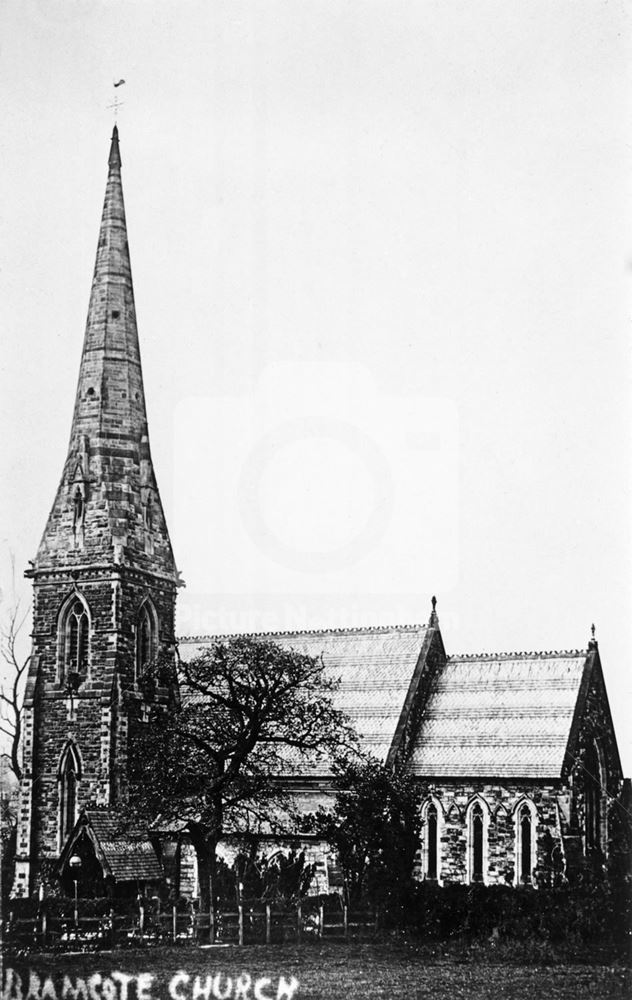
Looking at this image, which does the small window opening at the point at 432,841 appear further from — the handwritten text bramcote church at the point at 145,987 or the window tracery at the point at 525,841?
the handwritten text bramcote church at the point at 145,987

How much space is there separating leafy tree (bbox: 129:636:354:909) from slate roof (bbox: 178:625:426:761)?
5.81 meters

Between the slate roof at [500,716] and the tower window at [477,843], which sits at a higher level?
the slate roof at [500,716]

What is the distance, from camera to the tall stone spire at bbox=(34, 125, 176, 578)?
5084 cm

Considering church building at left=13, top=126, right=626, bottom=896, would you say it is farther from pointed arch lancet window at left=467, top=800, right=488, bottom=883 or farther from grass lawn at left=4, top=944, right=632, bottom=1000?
grass lawn at left=4, top=944, right=632, bottom=1000

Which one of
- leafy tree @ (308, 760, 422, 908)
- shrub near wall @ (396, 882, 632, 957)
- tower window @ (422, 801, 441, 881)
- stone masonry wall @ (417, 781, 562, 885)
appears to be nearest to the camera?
shrub near wall @ (396, 882, 632, 957)

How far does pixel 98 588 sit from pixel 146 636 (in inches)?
106

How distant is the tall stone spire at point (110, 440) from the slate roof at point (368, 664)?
5439 mm

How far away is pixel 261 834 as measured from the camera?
45.8 metres

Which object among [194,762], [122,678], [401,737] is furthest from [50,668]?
[401,737]

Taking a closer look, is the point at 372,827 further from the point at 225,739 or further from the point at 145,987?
the point at 145,987

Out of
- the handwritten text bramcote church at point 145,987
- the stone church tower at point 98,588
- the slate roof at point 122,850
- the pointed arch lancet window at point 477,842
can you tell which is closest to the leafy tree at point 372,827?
the pointed arch lancet window at point 477,842

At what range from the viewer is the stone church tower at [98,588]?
48594 mm

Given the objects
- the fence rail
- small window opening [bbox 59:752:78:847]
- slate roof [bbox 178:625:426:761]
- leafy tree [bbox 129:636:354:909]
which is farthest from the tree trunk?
slate roof [bbox 178:625:426:761]

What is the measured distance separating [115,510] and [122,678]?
606 centimetres
